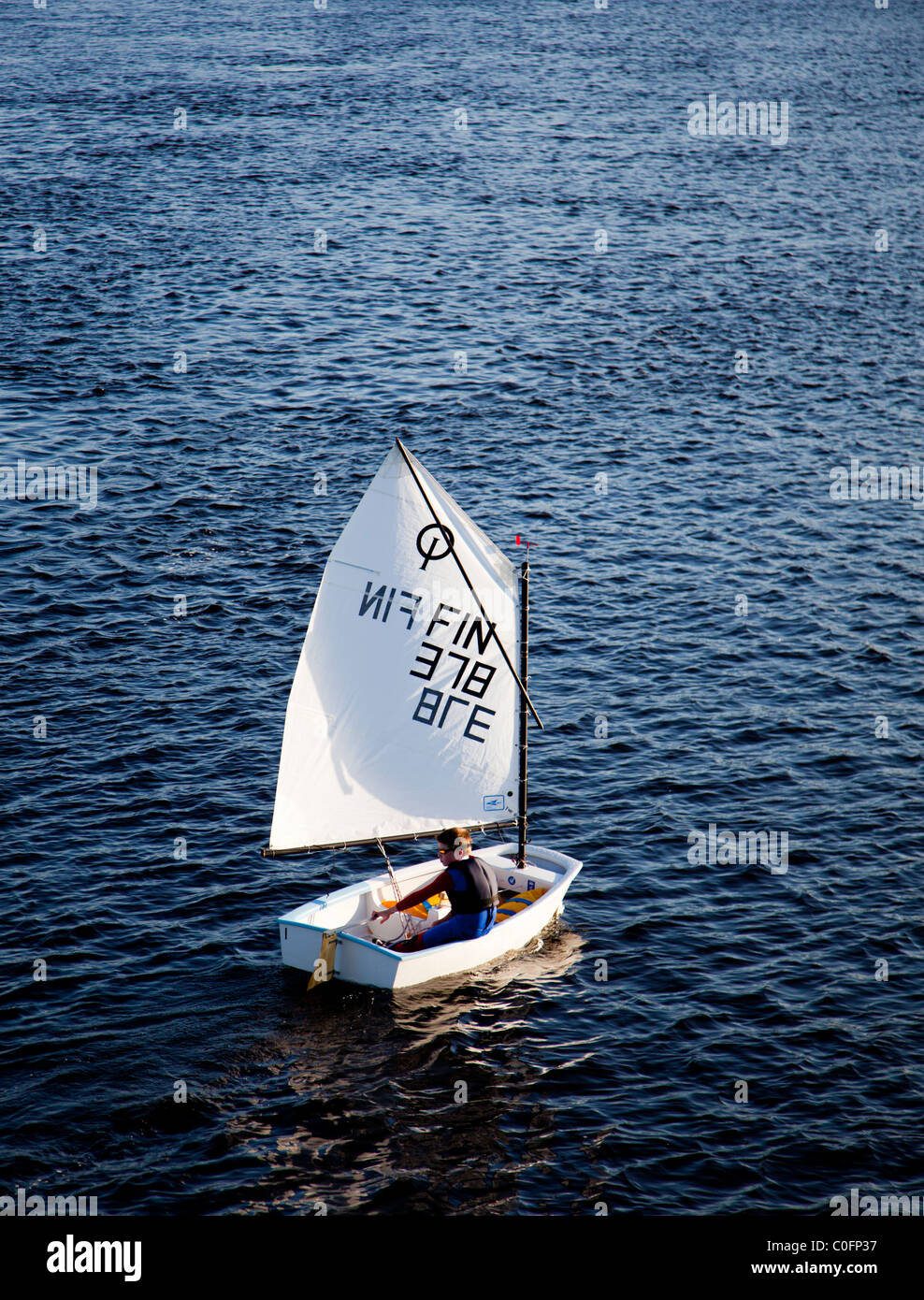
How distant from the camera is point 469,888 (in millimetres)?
24328

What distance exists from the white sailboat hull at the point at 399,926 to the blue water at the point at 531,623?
593mm

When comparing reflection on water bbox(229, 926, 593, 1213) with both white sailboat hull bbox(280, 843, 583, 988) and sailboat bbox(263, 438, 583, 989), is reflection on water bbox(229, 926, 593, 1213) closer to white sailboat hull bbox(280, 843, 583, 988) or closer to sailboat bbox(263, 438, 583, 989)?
white sailboat hull bbox(280, 843, 583, 988)

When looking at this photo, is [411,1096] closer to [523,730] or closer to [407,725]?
[407,725]

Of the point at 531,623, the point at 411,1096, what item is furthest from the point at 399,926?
Answer: the point at 531,623

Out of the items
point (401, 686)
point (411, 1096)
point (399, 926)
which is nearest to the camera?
point (411, 1096)

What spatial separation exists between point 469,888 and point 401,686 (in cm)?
438

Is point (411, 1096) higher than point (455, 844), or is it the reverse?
point (455, 844)

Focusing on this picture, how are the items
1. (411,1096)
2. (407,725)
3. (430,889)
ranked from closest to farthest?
(411,1096), (430,889), (407,725)

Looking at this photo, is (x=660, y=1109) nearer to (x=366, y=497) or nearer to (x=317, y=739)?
(x=317, y=739)

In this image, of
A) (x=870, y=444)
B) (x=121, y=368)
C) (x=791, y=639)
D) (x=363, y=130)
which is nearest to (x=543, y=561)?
(x=791, y=639)

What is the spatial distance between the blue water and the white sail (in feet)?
9.37

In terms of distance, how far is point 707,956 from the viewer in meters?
25.9

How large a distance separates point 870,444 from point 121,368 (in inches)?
1248

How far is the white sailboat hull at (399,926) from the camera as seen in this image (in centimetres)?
2380
